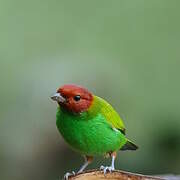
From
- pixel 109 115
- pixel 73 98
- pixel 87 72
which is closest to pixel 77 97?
pixel 73 98

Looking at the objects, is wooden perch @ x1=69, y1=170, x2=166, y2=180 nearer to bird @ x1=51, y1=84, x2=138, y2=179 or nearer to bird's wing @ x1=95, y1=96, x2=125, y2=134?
bird @ x1=51, y1=84, x2=138, y2=179

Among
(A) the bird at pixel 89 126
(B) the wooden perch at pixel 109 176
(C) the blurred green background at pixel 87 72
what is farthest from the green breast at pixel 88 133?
(C) the blurred green background at pixel 87 72

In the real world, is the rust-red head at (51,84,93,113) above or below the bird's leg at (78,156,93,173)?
above

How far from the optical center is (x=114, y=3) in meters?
10.2

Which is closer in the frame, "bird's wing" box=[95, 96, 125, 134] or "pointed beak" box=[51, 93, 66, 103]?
"pointed beak" box=[51, 93, 66, 103]

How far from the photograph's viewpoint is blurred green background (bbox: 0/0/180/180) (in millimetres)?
7473

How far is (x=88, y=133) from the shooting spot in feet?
11.4

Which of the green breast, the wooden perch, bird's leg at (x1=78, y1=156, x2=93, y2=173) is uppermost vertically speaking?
the green breast

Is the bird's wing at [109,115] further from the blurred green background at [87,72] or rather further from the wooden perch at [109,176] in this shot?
the blurred green background at [87,72]

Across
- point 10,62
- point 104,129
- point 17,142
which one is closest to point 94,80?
point 17,142

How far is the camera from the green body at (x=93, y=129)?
343 centimetres

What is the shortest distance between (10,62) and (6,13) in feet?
2.76

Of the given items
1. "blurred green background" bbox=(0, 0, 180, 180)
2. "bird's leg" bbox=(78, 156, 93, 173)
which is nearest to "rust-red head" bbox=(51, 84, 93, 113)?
"bird's leg" bbox=(78, 156, 93, 173)

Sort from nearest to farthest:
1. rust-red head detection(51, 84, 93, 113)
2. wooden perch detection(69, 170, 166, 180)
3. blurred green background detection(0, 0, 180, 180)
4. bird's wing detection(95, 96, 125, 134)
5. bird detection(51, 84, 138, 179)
→ wooden perch detection(69, 170, 166, 180)
rust-red head detection(51, 84, 93, 113)
bird detection(51, 84, 138, 179)
bird's wing detection(95, 96, 125, 134)
blurred green background detection(0, 0, 180, 180)
